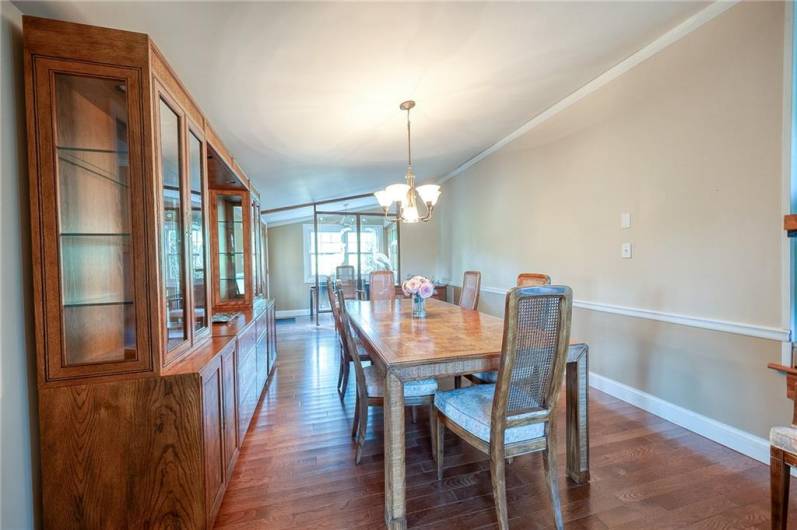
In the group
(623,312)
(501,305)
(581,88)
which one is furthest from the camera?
(501,305)

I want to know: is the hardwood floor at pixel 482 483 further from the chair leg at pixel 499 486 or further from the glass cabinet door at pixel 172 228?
the glass cabinet door at pixel 172 228

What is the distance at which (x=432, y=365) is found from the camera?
153 cm

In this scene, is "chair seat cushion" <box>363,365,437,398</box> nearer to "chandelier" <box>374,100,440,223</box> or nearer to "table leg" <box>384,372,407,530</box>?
"table leg" <box>384,372,407,530</box>

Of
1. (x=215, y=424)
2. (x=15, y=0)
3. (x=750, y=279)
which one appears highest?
(x=15, y=0)

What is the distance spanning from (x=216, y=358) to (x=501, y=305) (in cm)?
366

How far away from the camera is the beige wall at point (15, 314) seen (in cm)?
110

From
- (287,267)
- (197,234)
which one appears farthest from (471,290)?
(287,267)

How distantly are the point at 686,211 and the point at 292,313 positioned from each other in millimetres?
6966

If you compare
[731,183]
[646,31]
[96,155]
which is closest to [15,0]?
[96,155]

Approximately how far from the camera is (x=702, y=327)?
2.18 metres

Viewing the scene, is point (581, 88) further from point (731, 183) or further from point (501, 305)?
point (501, 305)

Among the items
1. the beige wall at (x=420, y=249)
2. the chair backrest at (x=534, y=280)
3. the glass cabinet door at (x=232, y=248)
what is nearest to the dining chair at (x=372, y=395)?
the chair backrest at (x=534, y=280)

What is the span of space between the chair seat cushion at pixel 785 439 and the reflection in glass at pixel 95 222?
2.62 metres

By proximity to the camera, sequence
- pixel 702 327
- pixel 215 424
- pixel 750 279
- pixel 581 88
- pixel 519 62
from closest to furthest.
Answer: pixel 215 424 → pixel 750 279 → pixel 702 327 → pixel 519 62 → pixel 581 88
